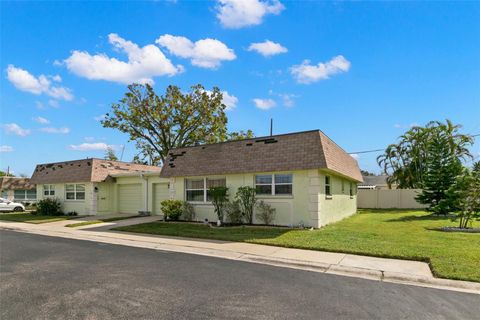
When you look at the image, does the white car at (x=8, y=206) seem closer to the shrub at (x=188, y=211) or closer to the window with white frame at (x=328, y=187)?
the shrub at (x=188, y=211)

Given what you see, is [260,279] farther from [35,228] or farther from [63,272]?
[35,228]

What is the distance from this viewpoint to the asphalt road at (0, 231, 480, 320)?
4828mm

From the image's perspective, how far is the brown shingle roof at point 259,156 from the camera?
13266 millimetres

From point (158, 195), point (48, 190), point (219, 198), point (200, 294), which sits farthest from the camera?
point (48, 190)

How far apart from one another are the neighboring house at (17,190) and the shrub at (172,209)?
26242mm

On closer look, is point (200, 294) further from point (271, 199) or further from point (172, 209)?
point (172, 209)

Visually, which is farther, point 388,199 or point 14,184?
point 14,184

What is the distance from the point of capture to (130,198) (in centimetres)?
2278

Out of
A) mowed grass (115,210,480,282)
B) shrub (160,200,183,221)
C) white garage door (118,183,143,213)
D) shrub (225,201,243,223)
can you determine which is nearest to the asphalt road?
mowed grass (115,210,480,282)

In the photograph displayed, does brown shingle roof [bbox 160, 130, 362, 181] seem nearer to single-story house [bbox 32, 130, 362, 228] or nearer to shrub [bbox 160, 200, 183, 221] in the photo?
single-story house [bbox 32, 130, 362, 228]

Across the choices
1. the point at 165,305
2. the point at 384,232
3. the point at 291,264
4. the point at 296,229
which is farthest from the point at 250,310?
the point at 384,232

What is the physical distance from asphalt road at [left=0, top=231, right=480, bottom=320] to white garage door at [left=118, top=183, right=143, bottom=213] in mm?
14002

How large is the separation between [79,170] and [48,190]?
4.73m

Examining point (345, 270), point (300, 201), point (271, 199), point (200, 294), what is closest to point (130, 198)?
point (271, 199)
